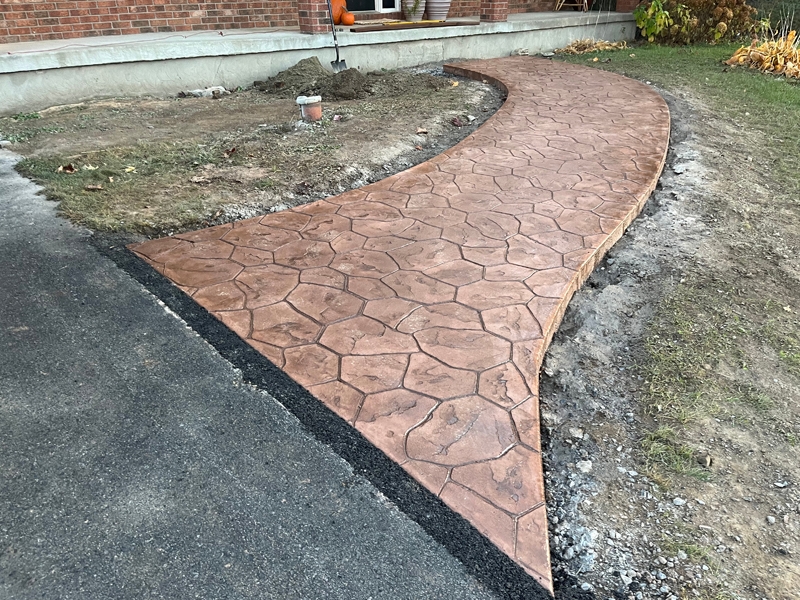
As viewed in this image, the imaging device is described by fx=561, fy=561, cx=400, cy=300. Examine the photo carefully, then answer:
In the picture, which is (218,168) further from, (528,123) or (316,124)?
(528,123)

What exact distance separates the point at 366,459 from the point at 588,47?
10446 mm

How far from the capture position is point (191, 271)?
295 cm

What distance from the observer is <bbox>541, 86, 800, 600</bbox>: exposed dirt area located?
1612mm

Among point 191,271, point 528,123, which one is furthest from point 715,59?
point 191,271

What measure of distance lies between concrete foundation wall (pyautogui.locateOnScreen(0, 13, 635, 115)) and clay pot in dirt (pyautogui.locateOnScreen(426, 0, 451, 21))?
0.63m

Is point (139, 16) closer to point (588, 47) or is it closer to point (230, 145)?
point (230, 145)

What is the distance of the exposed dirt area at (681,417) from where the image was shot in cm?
161

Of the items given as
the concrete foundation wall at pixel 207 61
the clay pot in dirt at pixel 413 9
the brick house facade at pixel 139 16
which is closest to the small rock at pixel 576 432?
the concrete foundation wall at pixel 207 61

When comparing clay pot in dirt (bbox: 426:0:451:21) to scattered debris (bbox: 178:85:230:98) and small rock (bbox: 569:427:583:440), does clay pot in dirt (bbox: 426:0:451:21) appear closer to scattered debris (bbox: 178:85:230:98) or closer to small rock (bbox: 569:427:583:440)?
scattered debris (bbox: 178:85:230:98)

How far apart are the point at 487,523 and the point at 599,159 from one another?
3.82 m

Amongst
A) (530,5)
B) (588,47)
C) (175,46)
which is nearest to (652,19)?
(588,47)

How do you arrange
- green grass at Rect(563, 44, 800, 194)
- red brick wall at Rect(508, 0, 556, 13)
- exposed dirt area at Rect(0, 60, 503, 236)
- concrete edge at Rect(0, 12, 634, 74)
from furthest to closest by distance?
1. red brick wall at Rect(508, 0, 556, 13)
2. concrete edge at Rect(0, 12, 634, 74)
3. green grass at Rect(563, 44, 800, 194)
4. exposed dirt area at Rect(0, 60, 503, 236)

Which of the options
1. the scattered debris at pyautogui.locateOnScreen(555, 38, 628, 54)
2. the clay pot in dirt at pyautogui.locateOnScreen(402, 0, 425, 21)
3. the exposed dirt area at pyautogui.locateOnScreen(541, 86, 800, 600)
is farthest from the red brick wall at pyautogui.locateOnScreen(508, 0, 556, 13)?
the exposed dirt area at pyautogui.locateOnScreen(541, 86, 800, 600)

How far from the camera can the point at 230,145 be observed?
4734mm
